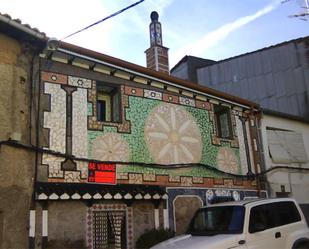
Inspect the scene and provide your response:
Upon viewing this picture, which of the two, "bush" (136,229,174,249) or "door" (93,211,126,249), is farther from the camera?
"bush" (136,229,174,249)

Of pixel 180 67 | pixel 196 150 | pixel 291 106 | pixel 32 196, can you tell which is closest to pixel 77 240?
pixel 32 196

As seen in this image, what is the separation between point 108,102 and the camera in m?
12.1

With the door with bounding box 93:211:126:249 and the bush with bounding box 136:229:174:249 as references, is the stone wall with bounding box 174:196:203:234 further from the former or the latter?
the door with bounding box 93:211:126:249

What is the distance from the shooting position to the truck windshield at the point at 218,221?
8195 millimetres

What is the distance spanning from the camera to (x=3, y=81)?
9.79 meters

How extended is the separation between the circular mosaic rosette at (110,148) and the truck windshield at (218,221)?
9.32ft

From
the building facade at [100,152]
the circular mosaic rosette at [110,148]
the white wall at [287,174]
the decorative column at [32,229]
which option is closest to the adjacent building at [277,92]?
the white wall at [287,174]

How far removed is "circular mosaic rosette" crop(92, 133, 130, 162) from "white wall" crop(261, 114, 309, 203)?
6.13 m

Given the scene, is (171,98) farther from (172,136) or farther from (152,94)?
(172,136)

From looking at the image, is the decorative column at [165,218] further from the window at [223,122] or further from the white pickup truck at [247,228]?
the window at [223,122]

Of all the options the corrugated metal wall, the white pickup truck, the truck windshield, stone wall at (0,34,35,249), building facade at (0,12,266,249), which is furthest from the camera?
the corrugated metal wall

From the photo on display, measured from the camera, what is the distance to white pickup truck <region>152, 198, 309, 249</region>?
7.71 metres

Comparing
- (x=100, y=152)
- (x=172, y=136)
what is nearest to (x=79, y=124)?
(x=100, y=152)

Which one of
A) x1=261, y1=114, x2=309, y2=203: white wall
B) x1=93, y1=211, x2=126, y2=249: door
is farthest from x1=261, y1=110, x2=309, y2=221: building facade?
x1=93, y1=211, x2=126, y2=249: door
